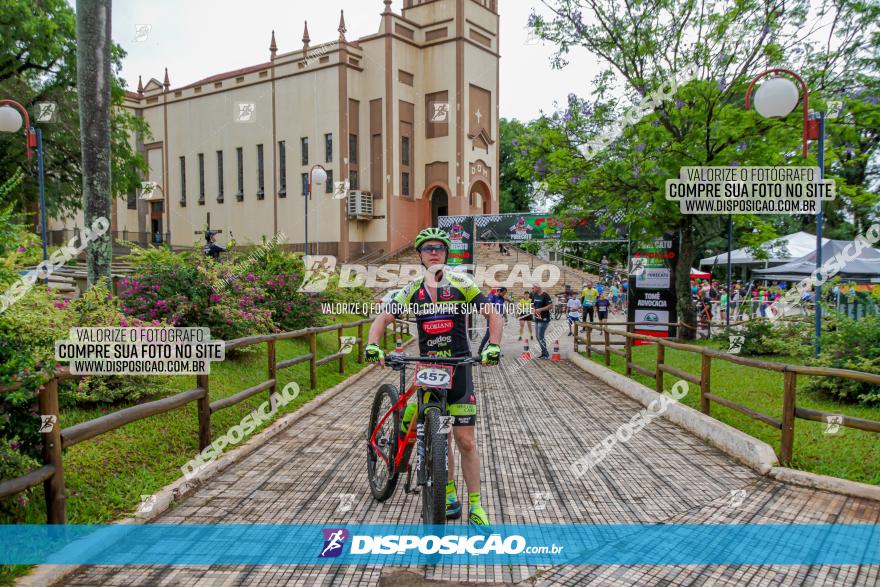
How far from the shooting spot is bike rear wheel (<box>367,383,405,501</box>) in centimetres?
470

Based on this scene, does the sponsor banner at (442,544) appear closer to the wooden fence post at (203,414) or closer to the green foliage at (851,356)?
the wooden fence post at (203,414)

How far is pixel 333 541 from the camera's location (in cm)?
411

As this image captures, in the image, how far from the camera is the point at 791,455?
5680 mm

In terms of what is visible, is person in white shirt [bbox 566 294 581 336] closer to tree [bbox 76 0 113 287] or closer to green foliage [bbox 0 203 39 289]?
tree [bbox 76 0 113 287]

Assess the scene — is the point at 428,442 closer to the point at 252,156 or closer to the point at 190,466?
the point at 190,466

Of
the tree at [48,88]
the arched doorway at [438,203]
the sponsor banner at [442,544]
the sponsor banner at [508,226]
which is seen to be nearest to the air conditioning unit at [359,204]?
the arched doorway at [438,203]

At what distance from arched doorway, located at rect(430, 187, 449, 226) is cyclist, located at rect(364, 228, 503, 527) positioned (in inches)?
1427

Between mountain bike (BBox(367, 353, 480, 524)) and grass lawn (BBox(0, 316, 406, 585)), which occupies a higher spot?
mountain bike (BBox(367, 353, 480, 524))

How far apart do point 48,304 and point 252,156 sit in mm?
39263

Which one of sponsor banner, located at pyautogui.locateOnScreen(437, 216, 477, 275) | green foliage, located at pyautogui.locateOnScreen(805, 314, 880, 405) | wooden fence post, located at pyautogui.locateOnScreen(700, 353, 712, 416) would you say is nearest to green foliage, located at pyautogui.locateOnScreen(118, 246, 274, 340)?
wooden fence post, located at pyautogui.locateOnScreen(700, 353, 712, 416)

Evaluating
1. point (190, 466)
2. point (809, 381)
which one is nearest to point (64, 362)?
point (190, 466)

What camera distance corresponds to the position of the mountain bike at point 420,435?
399 cm

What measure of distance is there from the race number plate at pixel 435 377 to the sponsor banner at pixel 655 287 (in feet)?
40.4

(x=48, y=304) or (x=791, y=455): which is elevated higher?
(x=48, y=304)
